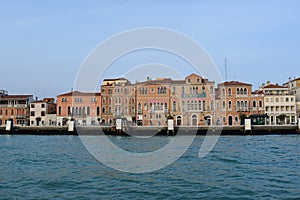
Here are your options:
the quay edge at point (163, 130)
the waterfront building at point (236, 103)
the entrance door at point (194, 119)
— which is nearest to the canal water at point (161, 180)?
the quay edge at point (163, 130)

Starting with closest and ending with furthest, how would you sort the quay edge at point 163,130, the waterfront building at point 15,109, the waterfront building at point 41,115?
the quay edge at point 163,130 < the waterfront building at point 41,115 < the waterfront building at point 15,109

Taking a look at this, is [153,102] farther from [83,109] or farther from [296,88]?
[296,88]

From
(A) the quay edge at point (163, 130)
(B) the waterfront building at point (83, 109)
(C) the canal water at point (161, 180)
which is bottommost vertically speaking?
(C) the canal water at point (161, 180)

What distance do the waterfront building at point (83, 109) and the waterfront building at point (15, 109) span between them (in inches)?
267

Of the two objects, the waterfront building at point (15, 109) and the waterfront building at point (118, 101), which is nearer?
the waterfront building at point (118, 101)

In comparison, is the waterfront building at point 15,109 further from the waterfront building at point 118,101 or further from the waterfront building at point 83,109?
the waterfront building at point 118,101

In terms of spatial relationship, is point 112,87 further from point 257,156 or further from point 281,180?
point 281,180

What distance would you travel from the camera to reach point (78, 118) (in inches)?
2040

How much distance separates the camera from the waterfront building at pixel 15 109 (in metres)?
55.2

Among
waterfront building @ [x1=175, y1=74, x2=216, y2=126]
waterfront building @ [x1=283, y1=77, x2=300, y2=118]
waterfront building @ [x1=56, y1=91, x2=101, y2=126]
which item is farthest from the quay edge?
waterfront building @ [x1=283, y1=77, x2=300, y2=118]

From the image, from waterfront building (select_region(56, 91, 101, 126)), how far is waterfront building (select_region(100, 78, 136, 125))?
1.09 meters

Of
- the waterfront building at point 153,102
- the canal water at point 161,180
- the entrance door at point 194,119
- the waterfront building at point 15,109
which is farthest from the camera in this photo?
the waterfront building at point 15,109

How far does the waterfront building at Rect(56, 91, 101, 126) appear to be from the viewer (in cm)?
5175

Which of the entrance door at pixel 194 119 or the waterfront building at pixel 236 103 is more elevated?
the waterfront building at pixel 236 103
